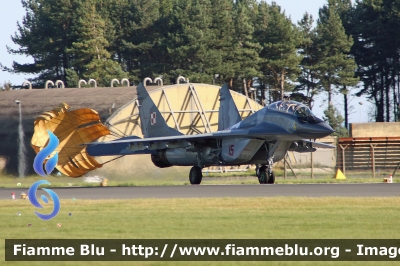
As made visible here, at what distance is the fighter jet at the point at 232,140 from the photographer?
26422 millimetres

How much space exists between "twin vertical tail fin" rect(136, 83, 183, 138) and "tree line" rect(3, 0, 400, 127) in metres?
35.6

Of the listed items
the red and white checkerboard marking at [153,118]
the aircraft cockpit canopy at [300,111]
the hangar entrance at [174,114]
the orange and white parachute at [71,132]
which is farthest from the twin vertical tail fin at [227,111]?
the hangar entrance at [174,114]

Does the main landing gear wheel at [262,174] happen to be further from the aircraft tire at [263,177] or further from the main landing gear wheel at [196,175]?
the main landing gear wheel at [196,175]

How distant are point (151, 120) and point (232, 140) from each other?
474 cm

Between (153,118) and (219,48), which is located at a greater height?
(219,48)

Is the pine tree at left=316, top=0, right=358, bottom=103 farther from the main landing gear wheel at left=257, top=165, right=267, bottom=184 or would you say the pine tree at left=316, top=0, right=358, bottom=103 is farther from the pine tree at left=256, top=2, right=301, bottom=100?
the main landing gear wheel at left=257, top=165, right=267, bottom=184

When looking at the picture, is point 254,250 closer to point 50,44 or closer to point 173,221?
point 173,221

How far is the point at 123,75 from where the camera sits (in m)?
70.6

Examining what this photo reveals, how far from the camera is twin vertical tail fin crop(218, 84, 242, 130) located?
102 feet

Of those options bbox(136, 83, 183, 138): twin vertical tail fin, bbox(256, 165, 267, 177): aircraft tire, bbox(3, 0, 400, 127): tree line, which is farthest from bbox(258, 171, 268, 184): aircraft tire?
bbox(3, 0, 400, 127): tree line

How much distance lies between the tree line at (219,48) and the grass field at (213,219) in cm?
4935

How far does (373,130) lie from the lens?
54.0m

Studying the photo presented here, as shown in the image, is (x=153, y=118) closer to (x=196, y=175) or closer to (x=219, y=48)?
(x=196, y=175)

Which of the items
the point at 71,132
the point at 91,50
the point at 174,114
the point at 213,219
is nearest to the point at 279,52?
the point at 91,50
